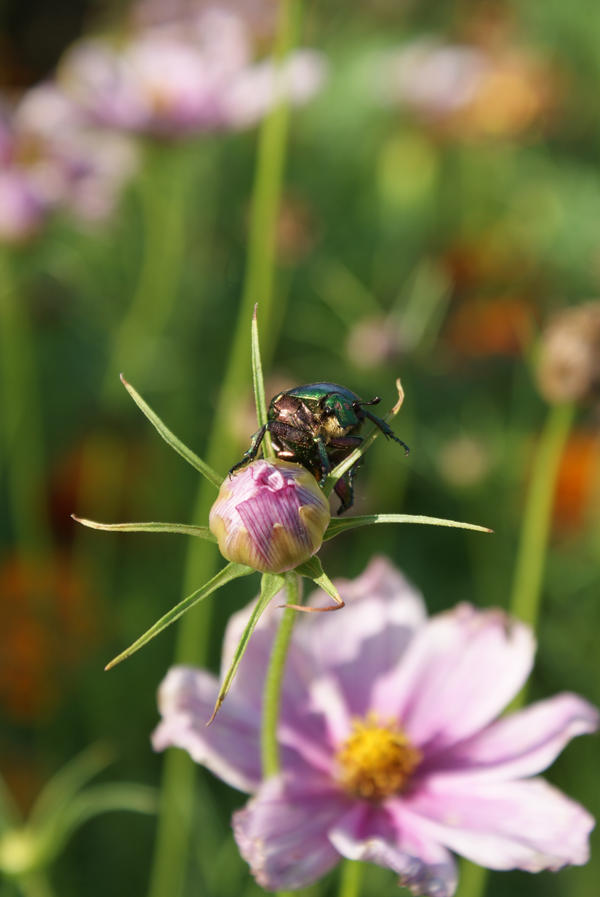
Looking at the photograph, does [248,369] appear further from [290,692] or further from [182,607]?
[182,607]

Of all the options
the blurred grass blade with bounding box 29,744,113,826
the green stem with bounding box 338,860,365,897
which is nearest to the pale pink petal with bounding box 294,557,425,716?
the green stem with bounding box 338,860,365,897

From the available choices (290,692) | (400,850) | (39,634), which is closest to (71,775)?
(39,634)

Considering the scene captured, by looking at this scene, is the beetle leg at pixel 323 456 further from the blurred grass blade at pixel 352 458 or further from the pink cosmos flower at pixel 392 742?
the pink cosmos flower at pixel 392 742

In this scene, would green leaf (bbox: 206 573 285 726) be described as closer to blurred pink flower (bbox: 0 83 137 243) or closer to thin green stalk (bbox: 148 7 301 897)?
thin green stalk (bbox: 148 7 301 897)

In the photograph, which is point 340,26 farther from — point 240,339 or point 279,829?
point 279,829

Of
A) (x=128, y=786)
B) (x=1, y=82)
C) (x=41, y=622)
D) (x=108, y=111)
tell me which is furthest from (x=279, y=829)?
(x=1, y=82)

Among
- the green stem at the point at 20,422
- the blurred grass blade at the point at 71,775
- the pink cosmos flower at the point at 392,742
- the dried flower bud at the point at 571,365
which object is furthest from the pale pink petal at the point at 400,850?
the green stem at the point at 20,422
